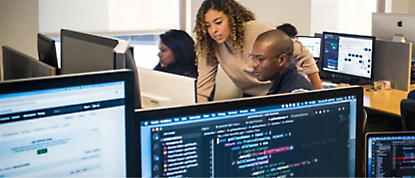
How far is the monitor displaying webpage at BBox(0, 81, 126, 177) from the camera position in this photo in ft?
2.82

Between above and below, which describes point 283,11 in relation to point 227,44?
above

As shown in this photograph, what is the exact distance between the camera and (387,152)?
125 cm

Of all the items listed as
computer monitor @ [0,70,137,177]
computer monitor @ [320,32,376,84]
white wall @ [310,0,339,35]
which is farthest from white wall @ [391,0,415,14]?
computer monitor @ [0,70,137,177]

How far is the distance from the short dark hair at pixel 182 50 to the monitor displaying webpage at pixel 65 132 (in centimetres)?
240

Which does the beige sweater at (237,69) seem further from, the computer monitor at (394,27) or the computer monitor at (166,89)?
the computer monitor at (394,27)

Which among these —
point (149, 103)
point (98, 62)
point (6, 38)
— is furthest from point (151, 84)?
point (6, 38)

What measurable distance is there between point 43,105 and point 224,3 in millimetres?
2158

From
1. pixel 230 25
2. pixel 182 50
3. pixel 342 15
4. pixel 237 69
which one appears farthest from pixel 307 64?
pixel 342 15

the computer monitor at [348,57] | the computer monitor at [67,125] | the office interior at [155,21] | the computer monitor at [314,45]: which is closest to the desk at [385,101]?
the office interior at [155,21]

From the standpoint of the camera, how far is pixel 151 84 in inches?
70.2

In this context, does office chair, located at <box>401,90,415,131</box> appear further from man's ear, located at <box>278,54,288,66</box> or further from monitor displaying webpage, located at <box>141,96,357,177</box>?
monitor displaying webpage, located at <box>141,96,357,177</box>

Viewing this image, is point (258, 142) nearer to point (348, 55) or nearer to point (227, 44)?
point (227, 44)

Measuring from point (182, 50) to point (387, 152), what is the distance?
233 centimetres

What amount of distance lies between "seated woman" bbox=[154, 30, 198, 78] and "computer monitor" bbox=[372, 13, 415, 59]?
6.44ft
